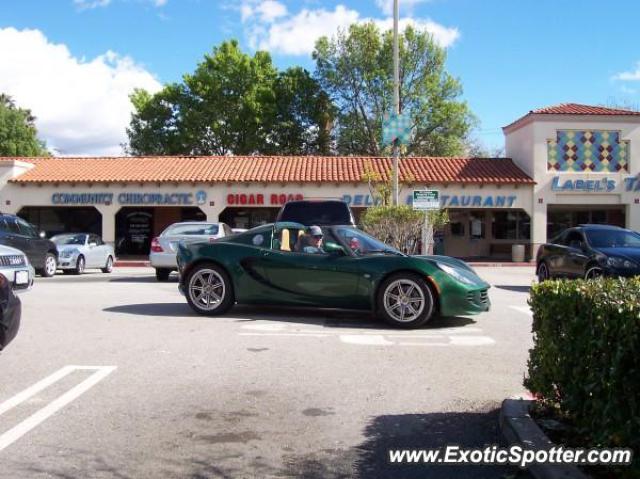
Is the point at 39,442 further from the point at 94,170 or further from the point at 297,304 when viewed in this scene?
the point at 94,170


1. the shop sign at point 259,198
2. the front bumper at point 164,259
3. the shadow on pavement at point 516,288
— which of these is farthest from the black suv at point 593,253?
the shop sign at point 259,198

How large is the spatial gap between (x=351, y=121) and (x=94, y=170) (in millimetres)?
21164

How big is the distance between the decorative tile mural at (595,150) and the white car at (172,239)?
17438 millimetres

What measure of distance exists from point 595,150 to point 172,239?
65.3 ft

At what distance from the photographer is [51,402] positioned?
16.1 feet

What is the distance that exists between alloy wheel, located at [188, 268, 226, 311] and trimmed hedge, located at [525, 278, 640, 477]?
17.7 ft

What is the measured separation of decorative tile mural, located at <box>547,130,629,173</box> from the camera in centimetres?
2748

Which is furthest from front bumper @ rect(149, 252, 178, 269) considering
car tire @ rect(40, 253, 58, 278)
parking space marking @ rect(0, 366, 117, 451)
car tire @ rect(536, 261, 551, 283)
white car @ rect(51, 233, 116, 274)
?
parking space marking @ rect(0, 366, 117, 451)

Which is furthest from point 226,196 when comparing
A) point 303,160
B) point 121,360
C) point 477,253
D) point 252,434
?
point 252,434

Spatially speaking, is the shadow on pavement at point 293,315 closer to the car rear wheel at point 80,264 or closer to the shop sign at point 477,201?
the car rear wheel at point 80,264

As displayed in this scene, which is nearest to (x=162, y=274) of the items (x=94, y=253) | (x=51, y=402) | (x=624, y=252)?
(x=94, y=253)

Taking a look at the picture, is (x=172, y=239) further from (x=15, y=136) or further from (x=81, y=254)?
(x=15, y=136)

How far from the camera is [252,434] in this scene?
13.9ft

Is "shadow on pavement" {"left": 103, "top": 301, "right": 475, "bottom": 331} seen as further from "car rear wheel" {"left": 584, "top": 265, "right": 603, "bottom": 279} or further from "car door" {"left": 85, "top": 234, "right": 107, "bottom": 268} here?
"car door" {"left": 85, "top": 234, "right": 107, "bottom": 268}
